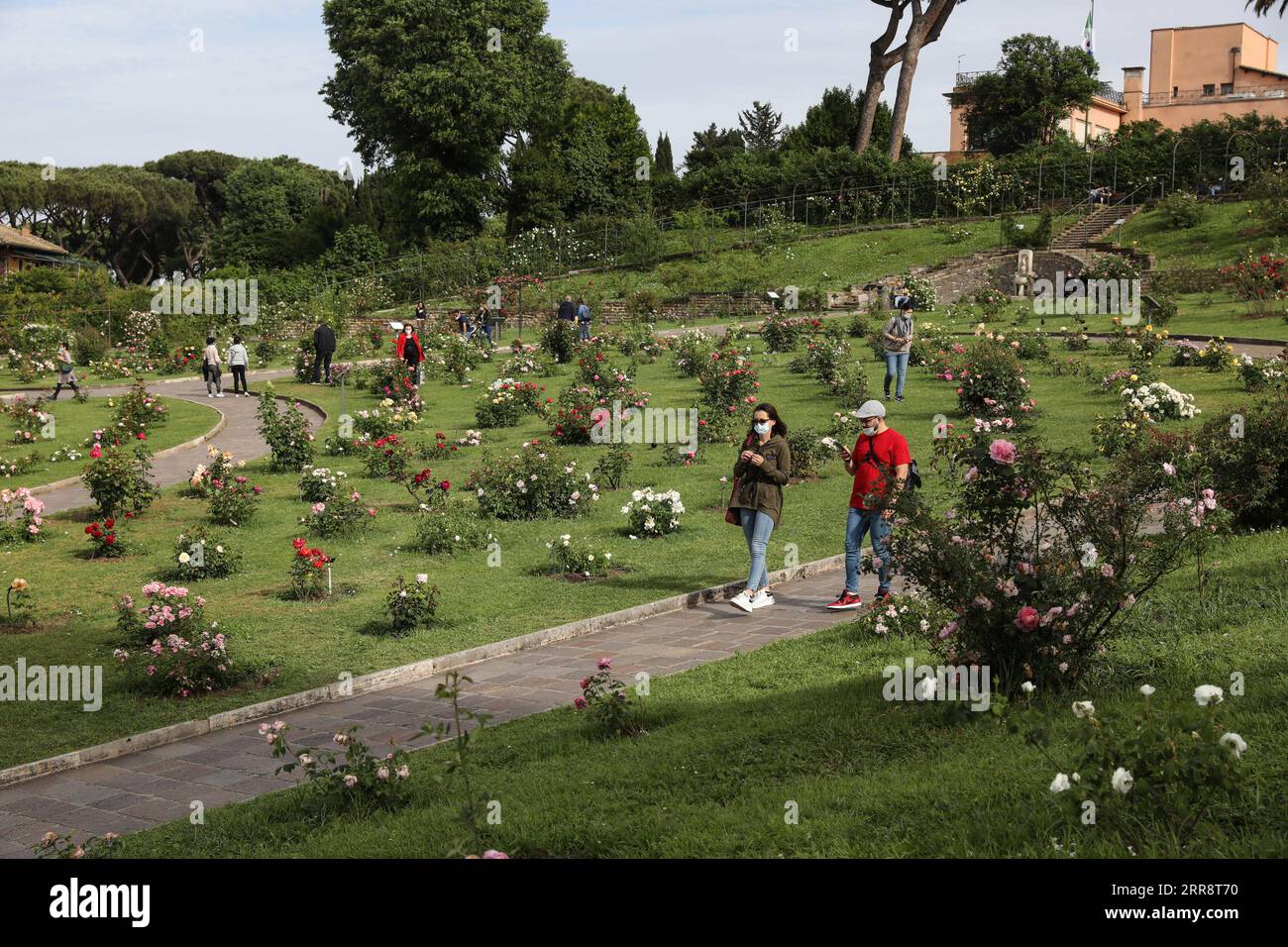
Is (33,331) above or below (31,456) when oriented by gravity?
above

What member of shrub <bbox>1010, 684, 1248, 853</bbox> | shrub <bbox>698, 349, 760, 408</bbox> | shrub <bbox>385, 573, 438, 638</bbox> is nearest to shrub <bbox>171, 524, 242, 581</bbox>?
shrub <bbox>385, 573, 438, 638</bbox>

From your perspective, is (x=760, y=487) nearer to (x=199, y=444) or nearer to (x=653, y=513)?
(x=653, y=513)

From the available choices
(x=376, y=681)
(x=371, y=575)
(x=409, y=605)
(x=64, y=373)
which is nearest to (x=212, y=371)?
(x=64, y=373)

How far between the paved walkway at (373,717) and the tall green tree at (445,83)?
127ft

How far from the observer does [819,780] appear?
5258 millimetres

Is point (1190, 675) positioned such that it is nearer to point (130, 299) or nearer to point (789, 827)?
point (789, 827)

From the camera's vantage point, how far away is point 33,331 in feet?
98.9

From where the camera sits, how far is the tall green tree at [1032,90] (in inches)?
1950

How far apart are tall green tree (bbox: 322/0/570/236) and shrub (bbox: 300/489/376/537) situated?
115ft

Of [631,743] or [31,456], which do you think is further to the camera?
[31,456]

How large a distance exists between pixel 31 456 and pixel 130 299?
18859 millimetres

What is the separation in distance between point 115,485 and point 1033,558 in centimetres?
1019
